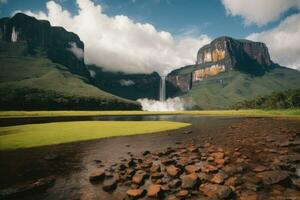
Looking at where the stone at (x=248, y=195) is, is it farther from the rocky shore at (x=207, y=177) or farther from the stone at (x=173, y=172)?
the stone at (x=173, y=172)

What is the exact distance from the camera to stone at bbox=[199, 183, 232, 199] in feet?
40.1

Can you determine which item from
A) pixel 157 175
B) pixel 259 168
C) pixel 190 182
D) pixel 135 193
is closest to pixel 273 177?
pixel 259 168

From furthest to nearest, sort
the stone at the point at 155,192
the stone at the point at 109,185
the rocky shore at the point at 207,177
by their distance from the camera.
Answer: the stone at the point at 109,185 → the rocky shore at the point at 207,177 → the stone at the point at 155,192

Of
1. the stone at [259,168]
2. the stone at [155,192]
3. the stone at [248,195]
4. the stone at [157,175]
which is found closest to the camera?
the stone at [248,195]

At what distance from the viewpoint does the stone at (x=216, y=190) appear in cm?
1223

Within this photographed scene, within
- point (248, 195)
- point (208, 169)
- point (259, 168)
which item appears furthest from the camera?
point (259, 168)

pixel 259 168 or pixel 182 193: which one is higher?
pixel 259 168

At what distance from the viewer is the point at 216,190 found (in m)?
12.8

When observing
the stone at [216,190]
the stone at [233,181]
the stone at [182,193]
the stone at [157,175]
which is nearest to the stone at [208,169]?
the stone at [233,181]


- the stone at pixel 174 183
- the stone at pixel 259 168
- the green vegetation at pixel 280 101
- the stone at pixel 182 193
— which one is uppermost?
the green vegetation at pixel 280 101

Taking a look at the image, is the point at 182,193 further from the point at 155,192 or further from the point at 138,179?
the point at 138,179

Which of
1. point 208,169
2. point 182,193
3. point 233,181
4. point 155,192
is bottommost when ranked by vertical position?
point 182,193

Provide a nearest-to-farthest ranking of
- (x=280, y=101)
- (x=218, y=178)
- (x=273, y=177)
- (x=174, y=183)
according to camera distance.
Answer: (x=174, y=183)
(x=218, y=178)
(x=273, y=177)
(x=280, y=101)

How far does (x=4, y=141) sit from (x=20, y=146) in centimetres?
394
